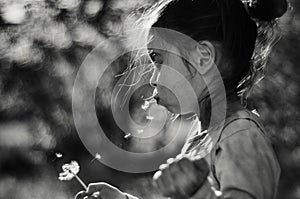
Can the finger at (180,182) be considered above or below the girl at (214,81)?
below

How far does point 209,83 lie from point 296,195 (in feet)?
1.65

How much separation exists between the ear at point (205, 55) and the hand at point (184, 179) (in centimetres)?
11

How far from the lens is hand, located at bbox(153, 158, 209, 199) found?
0.48 meters

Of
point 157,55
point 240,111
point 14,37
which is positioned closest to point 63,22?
point 14,37

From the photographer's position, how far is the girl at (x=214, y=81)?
0.46 metres

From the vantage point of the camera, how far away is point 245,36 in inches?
21.5

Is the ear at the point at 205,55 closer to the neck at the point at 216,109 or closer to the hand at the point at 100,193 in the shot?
the neck at the point at 216,109

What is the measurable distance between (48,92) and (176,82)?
40 centimetres

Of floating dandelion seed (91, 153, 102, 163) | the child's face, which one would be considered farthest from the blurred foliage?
the child's face

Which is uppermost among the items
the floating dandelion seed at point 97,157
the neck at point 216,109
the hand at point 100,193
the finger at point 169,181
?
the neck at point 216,109

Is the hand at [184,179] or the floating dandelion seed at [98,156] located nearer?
the hand at [184,179]

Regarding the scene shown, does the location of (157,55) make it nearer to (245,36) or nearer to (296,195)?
(245,36)

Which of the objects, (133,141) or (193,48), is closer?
(193,48)

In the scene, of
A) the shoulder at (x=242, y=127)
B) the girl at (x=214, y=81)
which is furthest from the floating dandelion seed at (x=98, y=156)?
the shoulder at (x=242, y=127)
